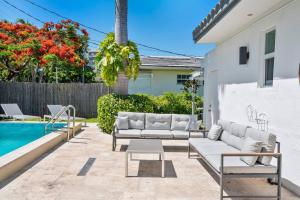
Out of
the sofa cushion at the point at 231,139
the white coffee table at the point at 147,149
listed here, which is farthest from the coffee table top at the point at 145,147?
the sofa cushion at the point at 231,139

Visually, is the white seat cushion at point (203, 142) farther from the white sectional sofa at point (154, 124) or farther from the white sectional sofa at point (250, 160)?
the white sectional sofa at point (154, 124)

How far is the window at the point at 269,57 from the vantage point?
18.6 feet

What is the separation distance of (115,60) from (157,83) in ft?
27.2

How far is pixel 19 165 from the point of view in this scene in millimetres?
5551

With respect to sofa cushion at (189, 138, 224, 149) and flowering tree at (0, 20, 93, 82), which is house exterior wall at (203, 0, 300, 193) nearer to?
sofa cushion at (189, 138, 224, 149)

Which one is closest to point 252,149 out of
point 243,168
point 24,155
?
point 243,168

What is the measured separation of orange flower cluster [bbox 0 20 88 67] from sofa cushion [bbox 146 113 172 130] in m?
9.78

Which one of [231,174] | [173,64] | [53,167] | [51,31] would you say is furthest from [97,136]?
[51,31]

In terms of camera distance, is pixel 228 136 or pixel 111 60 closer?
pixel 228 136

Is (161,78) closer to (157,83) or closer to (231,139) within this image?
(157,83)

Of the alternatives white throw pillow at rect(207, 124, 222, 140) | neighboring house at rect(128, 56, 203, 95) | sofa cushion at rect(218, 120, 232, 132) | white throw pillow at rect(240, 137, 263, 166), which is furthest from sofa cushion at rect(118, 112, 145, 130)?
neighboring house at rect(128, 56, 203, 95)

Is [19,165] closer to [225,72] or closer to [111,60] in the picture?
[111,60]

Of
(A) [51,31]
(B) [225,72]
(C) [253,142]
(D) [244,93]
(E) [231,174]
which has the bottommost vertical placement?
(E) [231,174]

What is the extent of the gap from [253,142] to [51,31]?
1653 cm
